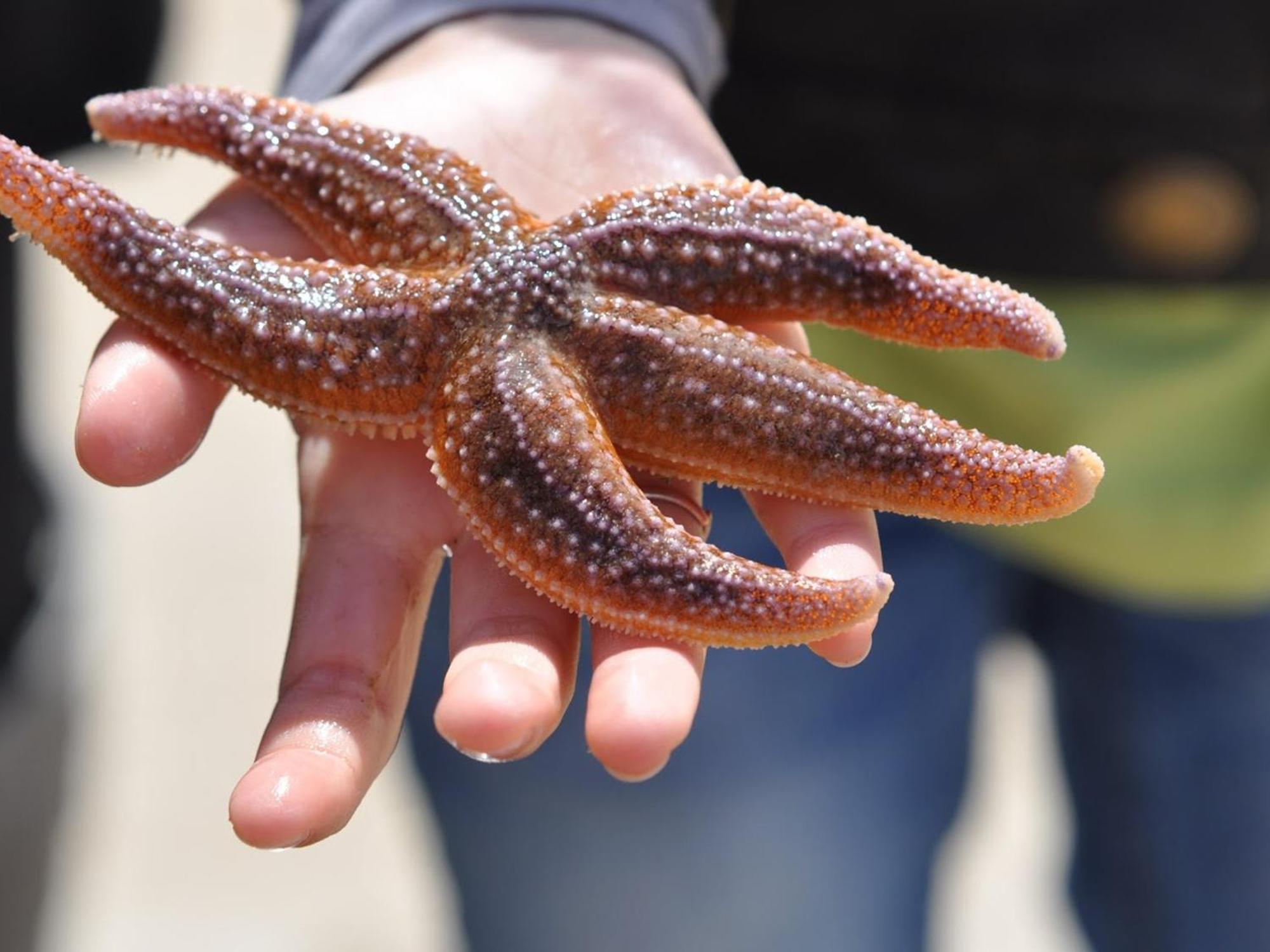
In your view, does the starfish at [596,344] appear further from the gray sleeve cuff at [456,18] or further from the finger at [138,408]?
the gray sleeve cuff at [456,18]

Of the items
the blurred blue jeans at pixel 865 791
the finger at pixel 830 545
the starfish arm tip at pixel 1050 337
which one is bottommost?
the blurred blue jeans at pixel 865 791

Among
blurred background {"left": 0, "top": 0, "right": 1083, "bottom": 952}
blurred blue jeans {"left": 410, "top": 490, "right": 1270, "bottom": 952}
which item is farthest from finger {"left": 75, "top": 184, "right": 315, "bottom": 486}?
blurred background {"left": 0, "top": 0, "right": 1083, "bottom": 952}

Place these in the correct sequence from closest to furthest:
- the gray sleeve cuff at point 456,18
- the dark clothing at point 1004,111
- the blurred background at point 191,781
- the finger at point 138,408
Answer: the finger at point 138,408 → the gray sleeve cuff at point 456,18 → the dark clothing at point 1004,111 → the blurred background at point 191,781

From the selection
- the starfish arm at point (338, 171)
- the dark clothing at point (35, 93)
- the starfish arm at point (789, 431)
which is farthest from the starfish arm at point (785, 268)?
the dark clothing at point (35, 93)

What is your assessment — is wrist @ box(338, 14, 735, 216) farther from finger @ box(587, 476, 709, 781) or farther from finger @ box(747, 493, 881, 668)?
finger @ box(587, 476, 709, 781)

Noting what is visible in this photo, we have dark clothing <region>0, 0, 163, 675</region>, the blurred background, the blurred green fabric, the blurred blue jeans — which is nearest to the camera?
the blurred green fabric

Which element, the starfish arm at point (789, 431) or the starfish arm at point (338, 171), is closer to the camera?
the starfish arm at point (789, 431)

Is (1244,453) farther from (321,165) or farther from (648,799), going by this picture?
(321,165)
